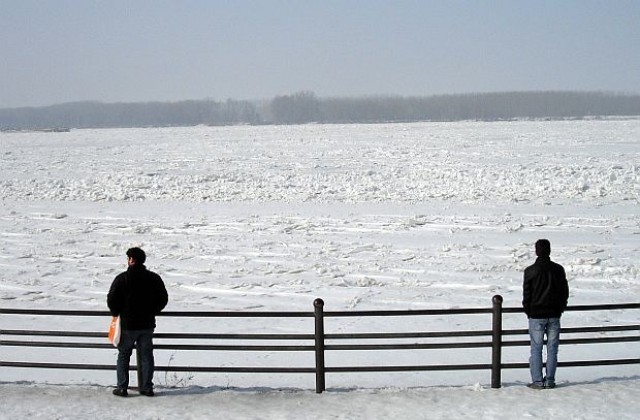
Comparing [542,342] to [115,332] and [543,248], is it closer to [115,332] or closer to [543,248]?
[543,248]

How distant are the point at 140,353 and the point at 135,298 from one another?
71 centimetres

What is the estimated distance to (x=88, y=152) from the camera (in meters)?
53.2

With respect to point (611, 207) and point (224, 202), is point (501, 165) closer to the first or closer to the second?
point (611, 207)

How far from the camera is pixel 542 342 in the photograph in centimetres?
781

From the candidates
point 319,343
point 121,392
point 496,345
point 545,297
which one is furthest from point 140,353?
point 545,297

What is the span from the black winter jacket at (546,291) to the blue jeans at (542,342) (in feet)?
0.40

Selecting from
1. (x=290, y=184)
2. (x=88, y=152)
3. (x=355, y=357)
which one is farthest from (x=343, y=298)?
(x=88, y=152)

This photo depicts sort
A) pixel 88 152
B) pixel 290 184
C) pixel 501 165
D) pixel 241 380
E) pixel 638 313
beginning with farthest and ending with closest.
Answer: pixel 88 152 → pixel 501 165 → pixel 290 184 → pixel 638 313 → pixel 241 380

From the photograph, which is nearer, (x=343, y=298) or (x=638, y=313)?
(x=638, y=313)

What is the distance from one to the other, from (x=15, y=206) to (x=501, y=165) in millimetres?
24052

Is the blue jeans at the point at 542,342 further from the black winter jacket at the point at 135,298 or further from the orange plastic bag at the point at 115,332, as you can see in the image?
the orange plastic bag at the point at 115,332

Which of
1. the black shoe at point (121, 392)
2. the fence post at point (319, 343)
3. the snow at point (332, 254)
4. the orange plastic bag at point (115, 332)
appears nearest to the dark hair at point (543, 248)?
the snow at point (332, 254)

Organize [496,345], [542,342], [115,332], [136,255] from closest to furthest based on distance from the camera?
[136,255] → [115,332] → [542,342] → [496,345]

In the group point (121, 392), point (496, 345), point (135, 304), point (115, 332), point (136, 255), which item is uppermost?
point (136, 255)
